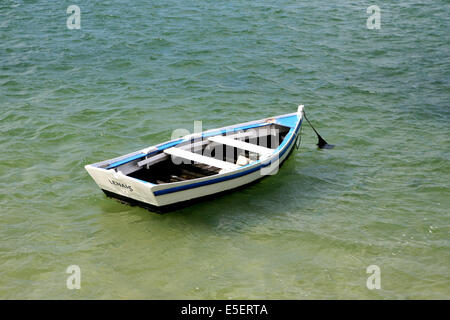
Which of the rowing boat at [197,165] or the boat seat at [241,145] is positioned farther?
the boat seat at [241,145]

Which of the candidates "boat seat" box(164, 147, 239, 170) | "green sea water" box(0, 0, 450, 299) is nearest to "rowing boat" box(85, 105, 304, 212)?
"boat seat" box(164, 147, 239, 170)

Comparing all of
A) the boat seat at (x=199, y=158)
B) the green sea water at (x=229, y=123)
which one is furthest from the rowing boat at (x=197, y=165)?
the green sea water at (x=229, y=123)

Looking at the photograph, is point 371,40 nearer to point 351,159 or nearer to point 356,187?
point 351,159

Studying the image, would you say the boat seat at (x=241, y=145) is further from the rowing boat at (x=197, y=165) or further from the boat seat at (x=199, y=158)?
the boat seat at (x=199, y=158)

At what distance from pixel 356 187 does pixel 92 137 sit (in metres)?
7.60

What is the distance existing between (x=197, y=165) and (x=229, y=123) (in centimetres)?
373

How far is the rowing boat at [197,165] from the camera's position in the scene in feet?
37.1

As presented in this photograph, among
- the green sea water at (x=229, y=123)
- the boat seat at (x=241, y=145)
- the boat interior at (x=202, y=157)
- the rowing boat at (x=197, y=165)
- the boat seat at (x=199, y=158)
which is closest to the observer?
the green sea water at (x=229, y=123)

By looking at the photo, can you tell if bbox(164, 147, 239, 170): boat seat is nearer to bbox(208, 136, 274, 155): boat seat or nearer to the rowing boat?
the rowing boat

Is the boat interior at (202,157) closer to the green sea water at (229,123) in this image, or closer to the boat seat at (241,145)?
the boat seat at (241,145)

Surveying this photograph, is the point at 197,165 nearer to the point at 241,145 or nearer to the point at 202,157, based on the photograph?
the point at 202,157

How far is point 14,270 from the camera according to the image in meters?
10.1

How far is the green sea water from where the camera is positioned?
10117 mm

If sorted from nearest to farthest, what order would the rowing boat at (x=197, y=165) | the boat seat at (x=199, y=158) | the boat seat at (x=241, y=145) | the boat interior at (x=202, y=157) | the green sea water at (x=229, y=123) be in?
the green sea water at (x=229, y=123) → the rowing boat at (x=197, y=165) → the boat seat at (x=199, y=158) → the boat interior at (x=202, y=157) → the boat seat at (x=241, y=145)
